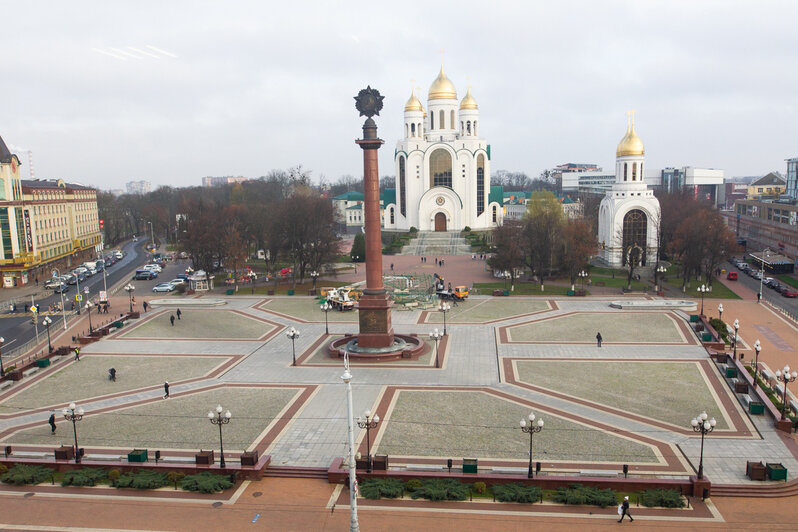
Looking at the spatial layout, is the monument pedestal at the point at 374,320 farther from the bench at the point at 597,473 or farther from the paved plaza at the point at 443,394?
the bench at the point at 597,473

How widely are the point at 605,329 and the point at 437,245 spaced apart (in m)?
43.4

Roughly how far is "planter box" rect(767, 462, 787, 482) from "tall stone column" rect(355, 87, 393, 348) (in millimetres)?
18710

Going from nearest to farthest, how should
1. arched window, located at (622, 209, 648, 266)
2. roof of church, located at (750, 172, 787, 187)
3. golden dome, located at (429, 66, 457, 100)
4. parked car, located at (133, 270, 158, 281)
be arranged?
arched window, located at (622, 209, 648, 266), parked car, located at (133, 270, 158, 281), golden dome, located at (429, 66, 457, 100), roof of church, located at (750, 172, 787, 187)

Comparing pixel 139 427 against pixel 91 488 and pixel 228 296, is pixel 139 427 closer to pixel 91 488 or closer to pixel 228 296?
pixel 91 488

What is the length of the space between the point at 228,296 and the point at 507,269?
24660 millimetres

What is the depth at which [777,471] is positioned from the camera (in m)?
17.8

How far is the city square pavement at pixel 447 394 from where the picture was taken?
20.8 meters

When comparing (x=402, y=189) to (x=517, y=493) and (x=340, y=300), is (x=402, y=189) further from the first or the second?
(x=517, y=493)

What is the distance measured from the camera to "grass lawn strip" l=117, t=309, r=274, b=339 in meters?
38.5

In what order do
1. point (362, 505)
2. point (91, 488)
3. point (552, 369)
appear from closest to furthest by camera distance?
point (362, 505) → point (91, 488) → point (552, 369)

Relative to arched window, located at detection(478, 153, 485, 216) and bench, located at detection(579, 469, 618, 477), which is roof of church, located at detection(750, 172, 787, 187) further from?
bench, located at detection(579, 469, 618, 477)

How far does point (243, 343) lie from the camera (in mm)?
36312

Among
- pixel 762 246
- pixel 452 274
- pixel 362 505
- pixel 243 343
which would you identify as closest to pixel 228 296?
pixel 243 343

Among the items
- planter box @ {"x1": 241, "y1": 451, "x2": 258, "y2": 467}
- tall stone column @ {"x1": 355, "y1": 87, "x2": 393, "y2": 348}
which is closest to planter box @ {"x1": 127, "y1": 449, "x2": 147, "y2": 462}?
planter box @ {"x1": 241, "y1": 451, "x2": 258, "y2": 467}
